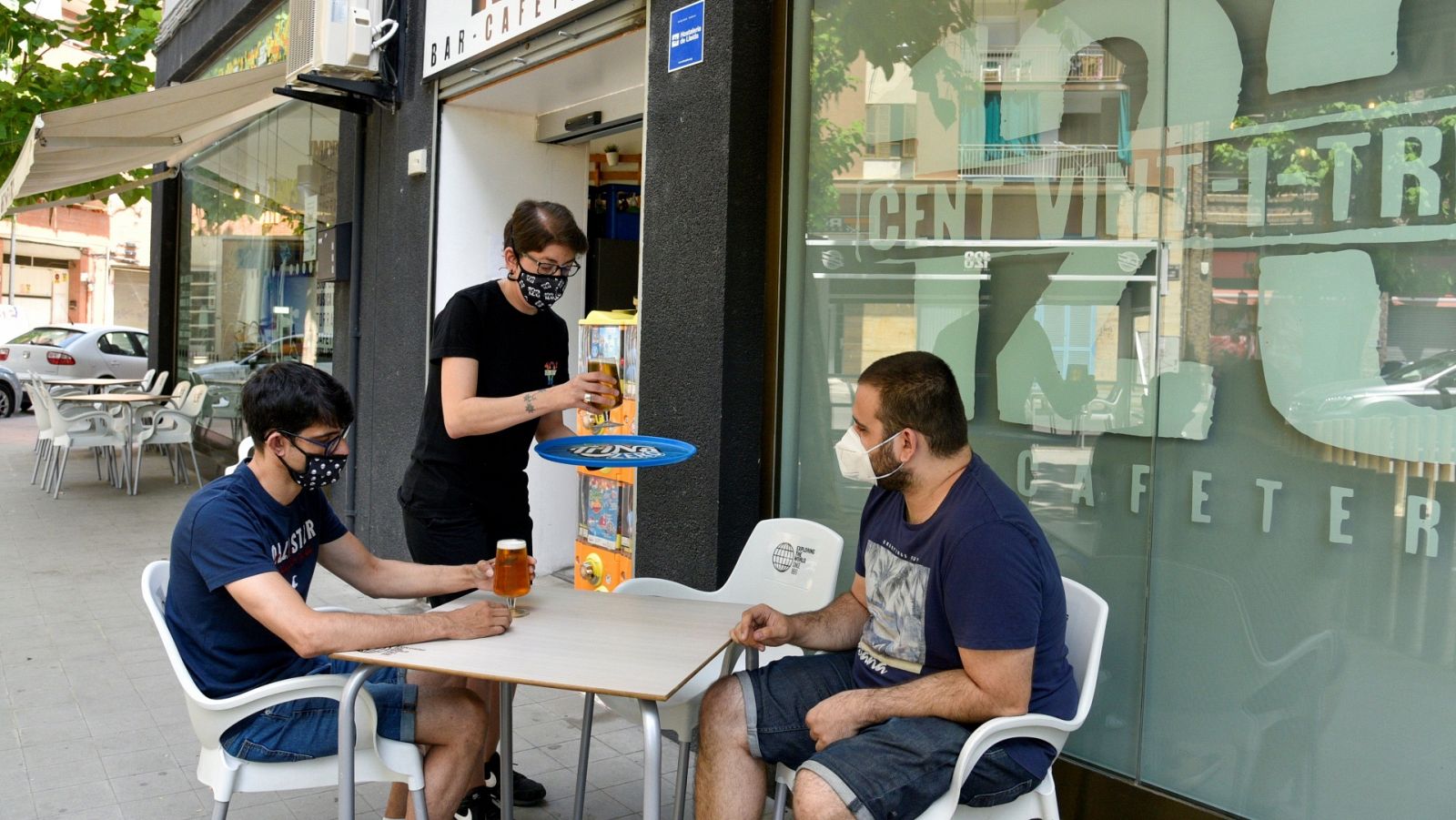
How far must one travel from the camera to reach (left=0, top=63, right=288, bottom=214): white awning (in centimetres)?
793

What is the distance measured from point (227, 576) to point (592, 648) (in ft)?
2.55

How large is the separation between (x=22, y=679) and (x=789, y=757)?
3.87 m

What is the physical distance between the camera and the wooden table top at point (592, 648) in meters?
2.05

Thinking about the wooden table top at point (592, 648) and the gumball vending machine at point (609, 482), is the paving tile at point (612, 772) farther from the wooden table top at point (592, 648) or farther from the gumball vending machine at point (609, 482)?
the gumball vending machine at point (609, 482)

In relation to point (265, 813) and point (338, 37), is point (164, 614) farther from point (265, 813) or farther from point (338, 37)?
point (338, 37)

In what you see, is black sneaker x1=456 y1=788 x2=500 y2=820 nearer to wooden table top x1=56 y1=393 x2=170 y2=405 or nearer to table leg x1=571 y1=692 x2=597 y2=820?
table leg x1=571 y1=692 x2=597 y2=820

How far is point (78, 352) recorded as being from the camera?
53.2 ft

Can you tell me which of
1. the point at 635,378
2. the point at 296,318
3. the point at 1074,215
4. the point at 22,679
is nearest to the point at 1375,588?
the point at 1074,215

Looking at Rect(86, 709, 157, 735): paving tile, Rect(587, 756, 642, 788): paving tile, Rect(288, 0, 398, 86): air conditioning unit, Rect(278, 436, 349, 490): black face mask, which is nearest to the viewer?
Rect(278, 436, 349, 490): black face mask

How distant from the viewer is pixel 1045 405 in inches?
124

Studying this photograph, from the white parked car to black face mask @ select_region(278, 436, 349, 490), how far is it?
16.2 m

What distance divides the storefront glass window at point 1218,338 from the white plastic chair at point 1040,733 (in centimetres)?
53

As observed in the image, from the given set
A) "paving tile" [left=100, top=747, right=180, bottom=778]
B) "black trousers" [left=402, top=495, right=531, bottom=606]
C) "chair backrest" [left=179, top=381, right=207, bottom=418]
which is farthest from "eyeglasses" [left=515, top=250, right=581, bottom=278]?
"chair backrest" [left=179, top=381, right=207, bottom=418]

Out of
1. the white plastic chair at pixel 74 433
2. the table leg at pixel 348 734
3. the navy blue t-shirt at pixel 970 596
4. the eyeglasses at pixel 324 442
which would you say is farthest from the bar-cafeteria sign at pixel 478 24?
the white plastic chair at pixel 74 433
